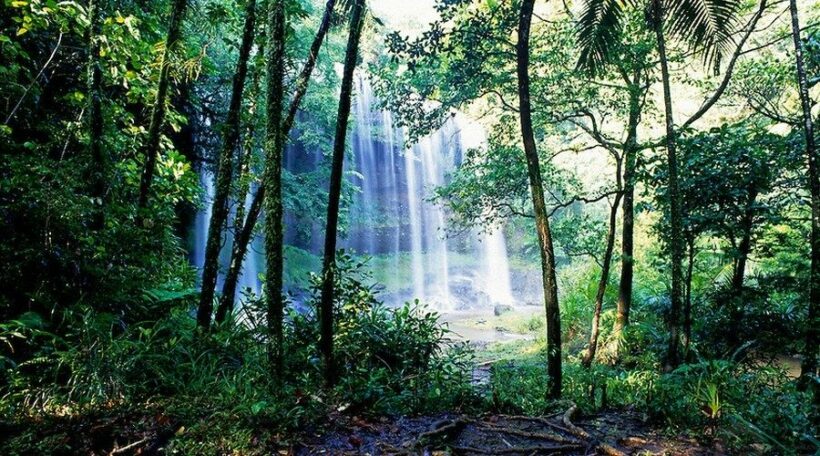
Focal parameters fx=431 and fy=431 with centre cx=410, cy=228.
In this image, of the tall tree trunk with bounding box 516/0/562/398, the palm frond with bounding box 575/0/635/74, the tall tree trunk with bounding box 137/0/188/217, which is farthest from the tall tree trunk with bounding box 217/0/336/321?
the palm frond with bounding box 575/0/635/74

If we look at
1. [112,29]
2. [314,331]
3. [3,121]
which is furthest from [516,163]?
[3,121]

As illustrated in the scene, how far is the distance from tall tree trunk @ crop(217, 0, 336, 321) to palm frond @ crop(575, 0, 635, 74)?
361 cm

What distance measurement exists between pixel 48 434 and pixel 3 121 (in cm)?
338

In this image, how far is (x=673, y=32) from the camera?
5.98 meters

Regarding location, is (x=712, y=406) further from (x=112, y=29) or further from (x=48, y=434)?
(x=112, y=29)

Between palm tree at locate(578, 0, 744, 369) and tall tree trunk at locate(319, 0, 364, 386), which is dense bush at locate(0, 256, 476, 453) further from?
palm tree at locate(578, 0, 744, 369)

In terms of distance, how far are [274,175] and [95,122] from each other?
2315mm

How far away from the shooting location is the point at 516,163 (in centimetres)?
901

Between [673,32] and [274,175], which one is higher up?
[673,32]

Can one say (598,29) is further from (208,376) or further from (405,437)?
(208,376)

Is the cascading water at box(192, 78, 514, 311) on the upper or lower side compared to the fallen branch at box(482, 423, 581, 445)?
upper

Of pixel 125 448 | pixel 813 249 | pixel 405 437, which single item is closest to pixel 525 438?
pixel 405 437

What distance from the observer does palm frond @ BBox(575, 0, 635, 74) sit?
6012 millimetres

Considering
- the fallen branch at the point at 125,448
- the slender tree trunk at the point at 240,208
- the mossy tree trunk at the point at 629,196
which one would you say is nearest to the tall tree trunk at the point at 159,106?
the slender tree trunk at the point at 240,208
